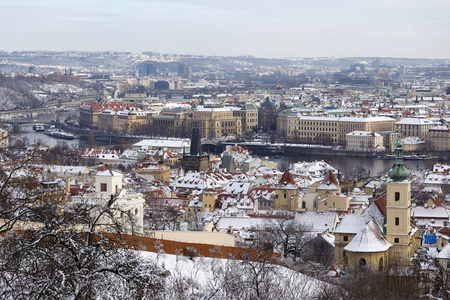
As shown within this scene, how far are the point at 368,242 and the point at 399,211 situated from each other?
99 cm

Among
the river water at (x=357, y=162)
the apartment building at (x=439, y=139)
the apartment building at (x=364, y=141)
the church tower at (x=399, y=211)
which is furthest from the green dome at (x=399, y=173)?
the apartment building at (x=439, y=139)

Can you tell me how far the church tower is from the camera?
1425 cm

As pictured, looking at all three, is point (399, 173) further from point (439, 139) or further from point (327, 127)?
A: point (327, 127)

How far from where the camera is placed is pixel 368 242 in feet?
44.7

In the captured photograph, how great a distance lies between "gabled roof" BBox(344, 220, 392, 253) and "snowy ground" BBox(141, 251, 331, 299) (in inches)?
171

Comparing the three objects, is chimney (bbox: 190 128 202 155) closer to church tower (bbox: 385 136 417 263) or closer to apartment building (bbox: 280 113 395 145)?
apartment building (bbox: 280 113 395 145)

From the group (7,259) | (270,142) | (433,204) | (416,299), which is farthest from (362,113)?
(7,259)

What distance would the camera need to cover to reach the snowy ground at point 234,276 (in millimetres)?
6967

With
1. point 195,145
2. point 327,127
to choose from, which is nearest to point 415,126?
point 327,127

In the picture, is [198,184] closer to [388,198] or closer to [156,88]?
[388,198]

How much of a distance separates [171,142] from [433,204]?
2361cm

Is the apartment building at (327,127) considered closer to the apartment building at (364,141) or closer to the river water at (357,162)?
the apartment building at (364,141)

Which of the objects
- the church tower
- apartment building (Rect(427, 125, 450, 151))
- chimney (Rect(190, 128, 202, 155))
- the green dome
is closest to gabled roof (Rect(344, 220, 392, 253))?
the church tower

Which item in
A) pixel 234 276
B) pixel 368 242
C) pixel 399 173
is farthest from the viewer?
pixel 399 173
